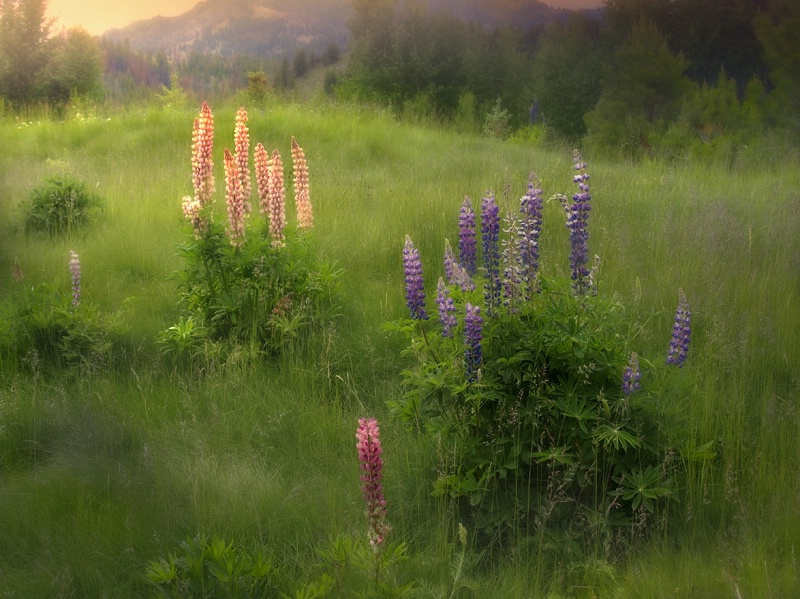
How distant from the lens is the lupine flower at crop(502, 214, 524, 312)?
11.0 ft

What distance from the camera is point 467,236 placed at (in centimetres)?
432

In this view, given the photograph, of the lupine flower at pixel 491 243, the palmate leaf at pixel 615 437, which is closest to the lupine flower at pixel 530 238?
the lupine flower at pixel 491 243

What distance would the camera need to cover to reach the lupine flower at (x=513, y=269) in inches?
132

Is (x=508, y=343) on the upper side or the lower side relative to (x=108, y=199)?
upper

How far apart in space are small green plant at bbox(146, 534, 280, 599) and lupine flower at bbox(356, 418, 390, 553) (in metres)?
0.47

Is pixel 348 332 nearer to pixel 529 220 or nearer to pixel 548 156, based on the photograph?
pixel 529 220

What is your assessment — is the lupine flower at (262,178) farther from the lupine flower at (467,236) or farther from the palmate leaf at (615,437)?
the palmate leaf at (615,437)

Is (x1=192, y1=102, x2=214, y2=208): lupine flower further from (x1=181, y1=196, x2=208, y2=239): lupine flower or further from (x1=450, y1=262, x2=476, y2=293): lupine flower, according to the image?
(x1=450, y1=262, x2=476, y2=293): lupine flower

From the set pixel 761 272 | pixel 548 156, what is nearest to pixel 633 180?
pixel 548 156

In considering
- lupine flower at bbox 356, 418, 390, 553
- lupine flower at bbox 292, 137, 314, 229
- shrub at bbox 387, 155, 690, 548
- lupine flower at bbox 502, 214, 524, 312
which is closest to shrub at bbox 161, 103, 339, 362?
lupine flower at bbox 292, 137, 314, 229

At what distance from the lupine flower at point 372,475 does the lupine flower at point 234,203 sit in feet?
9.47

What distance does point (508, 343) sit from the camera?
11.1 feet

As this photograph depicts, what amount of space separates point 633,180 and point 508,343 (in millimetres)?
7149

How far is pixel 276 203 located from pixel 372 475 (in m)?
3.24
